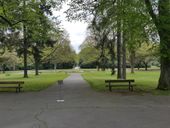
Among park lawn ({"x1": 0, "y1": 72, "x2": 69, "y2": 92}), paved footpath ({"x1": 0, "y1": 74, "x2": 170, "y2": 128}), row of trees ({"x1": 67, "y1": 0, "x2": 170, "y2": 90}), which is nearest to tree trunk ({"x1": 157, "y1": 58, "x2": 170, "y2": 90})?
row of trees ({"x1": 67, "y1": 0, "x2": 170, "y2": 90})

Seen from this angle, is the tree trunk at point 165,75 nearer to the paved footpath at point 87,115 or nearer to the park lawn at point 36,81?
the paved footpath at point 87,115

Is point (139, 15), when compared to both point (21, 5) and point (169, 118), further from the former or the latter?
point (21, 5)

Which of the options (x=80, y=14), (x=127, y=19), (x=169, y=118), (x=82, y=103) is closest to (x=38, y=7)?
(x=80, y=14)

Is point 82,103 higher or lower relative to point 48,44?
lower

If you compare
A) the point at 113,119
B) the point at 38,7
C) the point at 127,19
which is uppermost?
the point at 38,7

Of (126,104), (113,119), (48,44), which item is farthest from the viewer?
(48,44)

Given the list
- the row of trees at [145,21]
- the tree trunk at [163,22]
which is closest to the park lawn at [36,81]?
the row of trees at [145,21]

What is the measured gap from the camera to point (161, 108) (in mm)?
13000

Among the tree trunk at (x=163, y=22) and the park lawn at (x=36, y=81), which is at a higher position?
the tree trunk at (x=163, y=22)

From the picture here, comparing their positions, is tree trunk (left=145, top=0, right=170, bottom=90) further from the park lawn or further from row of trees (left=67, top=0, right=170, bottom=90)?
the park lawn

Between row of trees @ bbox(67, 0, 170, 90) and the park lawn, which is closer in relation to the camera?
row of trees @ bbox(67, 0, 170, 90)

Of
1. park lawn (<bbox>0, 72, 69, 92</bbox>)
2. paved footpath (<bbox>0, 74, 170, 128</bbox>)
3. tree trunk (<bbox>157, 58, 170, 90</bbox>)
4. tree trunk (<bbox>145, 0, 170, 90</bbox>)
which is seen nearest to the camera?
paved footpath (<bbox>0, 74, 170, 128</bbox>)

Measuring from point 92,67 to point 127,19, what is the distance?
9428 cm

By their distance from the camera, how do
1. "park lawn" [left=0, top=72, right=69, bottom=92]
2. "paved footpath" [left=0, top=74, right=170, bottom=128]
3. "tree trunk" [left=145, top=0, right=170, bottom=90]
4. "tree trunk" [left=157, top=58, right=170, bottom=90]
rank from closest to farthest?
"paved footpath" [left=0, top=74, right=170, bottom=128] → "tree trunk" [left=145, top=0, right=170, bottom=90] → "tree trunk" [left=157, top=58, right=170, bottom=90] → "park lawn" [left=0, top=72, right=69, bottom=92]
